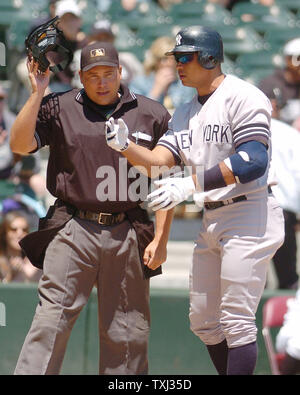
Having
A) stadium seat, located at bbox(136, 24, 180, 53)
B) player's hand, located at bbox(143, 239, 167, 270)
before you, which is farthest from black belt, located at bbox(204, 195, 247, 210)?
stadium seat, located at bbox(136, 24, 180, 53)

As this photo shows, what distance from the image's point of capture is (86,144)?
4488mm

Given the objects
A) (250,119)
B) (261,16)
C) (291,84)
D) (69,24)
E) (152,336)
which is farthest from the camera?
(261,16)

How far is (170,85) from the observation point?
7.85m

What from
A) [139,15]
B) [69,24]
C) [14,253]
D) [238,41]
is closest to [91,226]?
[14,253]

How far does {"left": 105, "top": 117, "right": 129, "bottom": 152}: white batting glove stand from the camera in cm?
415

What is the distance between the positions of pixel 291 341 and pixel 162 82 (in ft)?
12.5

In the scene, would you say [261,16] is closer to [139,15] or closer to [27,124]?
[139,15]

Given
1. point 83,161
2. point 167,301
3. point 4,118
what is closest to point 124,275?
point 83,161

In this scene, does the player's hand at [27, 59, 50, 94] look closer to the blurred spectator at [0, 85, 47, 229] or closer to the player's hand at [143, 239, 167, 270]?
the player's hand at [143, 239, 167, 270]

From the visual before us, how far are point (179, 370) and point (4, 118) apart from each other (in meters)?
2.65

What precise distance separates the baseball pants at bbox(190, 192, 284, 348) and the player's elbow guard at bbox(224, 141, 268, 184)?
0.87 feet

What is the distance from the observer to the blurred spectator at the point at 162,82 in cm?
781

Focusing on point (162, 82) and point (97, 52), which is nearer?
point (97, 52)
